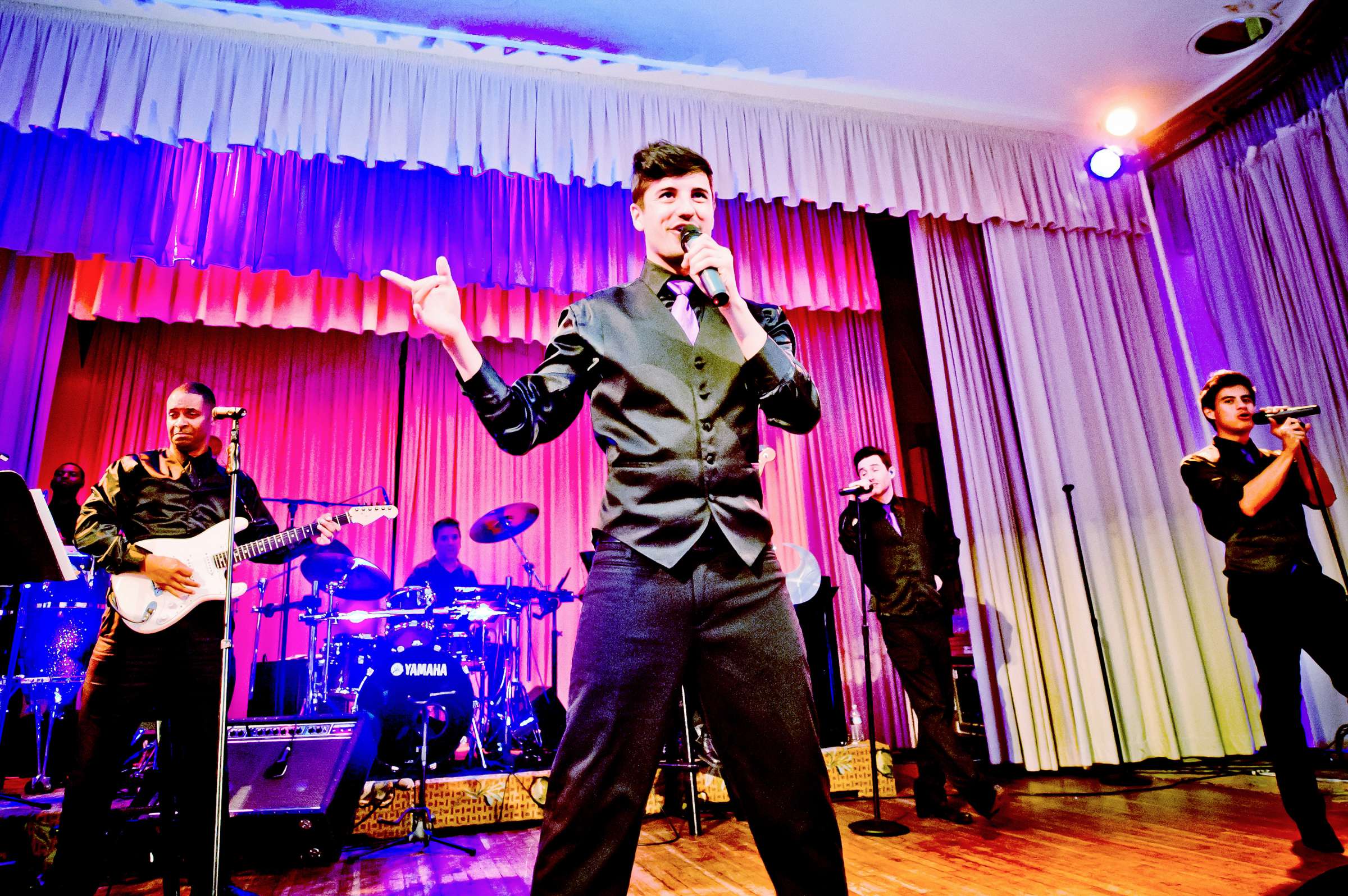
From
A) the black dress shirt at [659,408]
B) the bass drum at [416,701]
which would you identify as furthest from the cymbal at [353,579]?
the black dress shirt at [659,408]

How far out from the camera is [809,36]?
4641 mm

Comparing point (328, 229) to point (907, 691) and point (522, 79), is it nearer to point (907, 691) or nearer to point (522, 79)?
point (522, 79)

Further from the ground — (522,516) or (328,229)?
(328,229)

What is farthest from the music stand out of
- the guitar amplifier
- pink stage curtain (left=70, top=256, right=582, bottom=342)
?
pink stage curtain (left=70, top=256, right=582, bottom=342)

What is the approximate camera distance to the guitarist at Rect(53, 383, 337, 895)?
2693mm

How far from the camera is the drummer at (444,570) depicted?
5.20 m

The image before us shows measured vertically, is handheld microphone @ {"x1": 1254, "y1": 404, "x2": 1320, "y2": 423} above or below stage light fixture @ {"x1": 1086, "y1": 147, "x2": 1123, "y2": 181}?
below

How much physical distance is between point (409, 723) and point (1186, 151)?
21.8 ft

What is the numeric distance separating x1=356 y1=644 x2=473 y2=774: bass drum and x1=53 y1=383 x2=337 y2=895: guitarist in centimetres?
153

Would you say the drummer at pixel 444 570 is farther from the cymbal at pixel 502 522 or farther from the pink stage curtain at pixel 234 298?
the pink stage curtain at pixel 234 298

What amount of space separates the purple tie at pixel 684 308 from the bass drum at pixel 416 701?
3848 millimetres

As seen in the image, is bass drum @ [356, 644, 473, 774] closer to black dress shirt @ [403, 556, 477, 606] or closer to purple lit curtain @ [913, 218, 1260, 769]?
black dress shirt @ [403, 556, 477, 606]

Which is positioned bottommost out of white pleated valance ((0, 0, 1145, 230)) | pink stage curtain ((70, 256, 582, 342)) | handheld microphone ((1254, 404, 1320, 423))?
handheld microphone ((1254, 404, 1320, 423))

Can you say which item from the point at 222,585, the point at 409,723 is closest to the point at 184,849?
the point at 222,585
